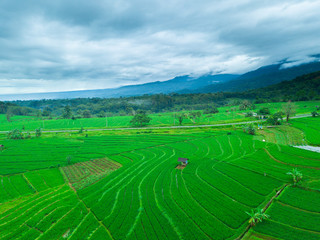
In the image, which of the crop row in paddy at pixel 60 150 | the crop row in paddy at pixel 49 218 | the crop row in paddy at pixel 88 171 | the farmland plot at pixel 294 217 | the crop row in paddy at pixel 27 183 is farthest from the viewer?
the crop row in paddy at pixel 60 150

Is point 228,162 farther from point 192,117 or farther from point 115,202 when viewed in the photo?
point 192,117

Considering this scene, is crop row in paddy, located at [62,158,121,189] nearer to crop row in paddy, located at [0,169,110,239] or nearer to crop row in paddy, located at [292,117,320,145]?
crop row in paddy, located at [0,169,110,239]

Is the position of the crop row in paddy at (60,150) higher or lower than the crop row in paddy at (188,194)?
higher

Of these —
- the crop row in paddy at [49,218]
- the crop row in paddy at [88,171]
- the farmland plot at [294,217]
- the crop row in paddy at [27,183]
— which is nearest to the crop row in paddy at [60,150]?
the crop row in paddy at [88,171]

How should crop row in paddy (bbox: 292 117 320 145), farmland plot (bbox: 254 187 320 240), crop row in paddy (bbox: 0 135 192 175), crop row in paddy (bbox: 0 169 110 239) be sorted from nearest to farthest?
farmland plot (bbox: 254 187 320 240) < crop row in paddy (bbox: 0 169 110 239) < crop row in paddy (bbox: 0 135 192 175) < crop row in paddy (bbox: 292 117 320 145)

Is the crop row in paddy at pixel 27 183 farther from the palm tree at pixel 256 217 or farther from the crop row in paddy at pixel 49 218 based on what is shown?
the palm tree at pixel 256 217

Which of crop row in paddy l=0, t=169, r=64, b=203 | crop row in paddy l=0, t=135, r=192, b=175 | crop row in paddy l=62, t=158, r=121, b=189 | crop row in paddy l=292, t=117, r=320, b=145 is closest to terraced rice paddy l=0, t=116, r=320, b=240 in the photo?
crop row in paddy l=0, t=169, r=64, b=203

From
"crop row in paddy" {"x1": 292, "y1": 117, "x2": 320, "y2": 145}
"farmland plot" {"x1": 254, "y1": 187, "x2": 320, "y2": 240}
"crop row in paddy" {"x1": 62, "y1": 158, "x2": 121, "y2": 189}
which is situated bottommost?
"farmland plot" {"x1": 254, "y1": 187, "x2": 320, "y2": 240}

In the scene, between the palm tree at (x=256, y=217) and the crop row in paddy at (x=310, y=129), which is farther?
the crop row in paddy at (x=310, y=129)
